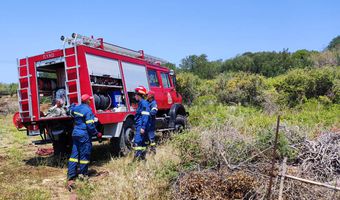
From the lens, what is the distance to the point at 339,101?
47.2ft

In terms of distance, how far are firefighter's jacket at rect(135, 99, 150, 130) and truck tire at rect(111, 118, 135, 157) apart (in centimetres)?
76

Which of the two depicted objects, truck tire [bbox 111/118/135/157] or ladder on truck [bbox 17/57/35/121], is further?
truck tire [bbox 111/118/135/157]


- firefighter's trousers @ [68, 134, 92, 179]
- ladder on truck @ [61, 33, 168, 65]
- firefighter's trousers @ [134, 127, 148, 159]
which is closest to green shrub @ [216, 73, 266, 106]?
ladder on truck @ [61, 33, 168, 65]

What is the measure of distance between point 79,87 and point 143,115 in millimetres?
1552

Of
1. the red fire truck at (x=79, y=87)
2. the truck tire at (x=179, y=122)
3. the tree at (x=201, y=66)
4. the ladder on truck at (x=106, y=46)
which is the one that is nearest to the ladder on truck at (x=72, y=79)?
the red fire truck at (x=79, y=87)

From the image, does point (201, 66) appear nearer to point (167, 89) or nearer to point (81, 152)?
point (167, 89)

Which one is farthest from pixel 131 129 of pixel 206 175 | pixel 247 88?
pixel 247 88

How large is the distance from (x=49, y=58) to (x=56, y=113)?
4.33ft

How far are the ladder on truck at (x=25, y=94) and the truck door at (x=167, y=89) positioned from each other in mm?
4211

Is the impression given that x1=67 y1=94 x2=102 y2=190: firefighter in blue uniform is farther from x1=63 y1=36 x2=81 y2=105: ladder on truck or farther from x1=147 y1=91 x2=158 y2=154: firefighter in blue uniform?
x1=147 y1=91 x2=158 y2=154: firefighter in blue uniform

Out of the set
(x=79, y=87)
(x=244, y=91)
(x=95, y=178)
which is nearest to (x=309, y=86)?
(x=244, y=91)

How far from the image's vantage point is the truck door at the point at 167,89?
10480 millimetres

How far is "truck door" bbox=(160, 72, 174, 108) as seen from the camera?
10480 mm

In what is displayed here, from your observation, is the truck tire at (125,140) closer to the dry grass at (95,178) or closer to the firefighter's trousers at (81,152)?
the dry grass at (95,178)
